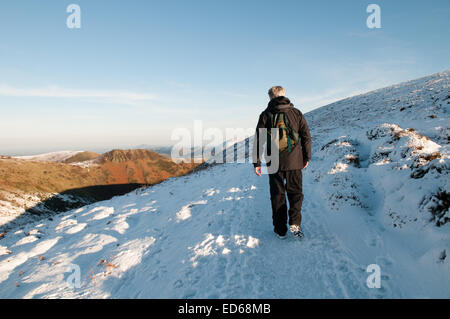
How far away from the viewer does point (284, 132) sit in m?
4.27

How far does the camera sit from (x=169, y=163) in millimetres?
49625

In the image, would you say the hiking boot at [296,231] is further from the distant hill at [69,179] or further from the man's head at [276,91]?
the distant hill at [69,179]

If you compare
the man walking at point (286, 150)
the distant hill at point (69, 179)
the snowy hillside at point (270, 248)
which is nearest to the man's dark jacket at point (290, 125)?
the man walking at point (286, 150)

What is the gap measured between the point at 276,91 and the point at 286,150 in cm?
133

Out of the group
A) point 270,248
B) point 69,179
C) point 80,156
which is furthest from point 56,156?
point 270,248

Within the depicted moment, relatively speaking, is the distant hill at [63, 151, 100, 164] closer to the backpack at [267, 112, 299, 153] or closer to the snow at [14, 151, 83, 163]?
the snow at [14, 151, 83, 163]

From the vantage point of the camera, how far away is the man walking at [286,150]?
14.0 ft

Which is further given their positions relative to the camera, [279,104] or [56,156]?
[56,156]

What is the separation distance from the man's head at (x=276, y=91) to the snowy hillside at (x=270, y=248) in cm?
335

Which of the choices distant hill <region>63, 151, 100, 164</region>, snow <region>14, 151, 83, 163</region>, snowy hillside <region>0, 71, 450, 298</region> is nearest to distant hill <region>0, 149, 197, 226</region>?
snowy hillside <region>0, 71, 450, 298</region>

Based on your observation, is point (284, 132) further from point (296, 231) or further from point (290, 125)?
point (296, 231)

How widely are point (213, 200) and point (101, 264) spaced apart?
4573mm

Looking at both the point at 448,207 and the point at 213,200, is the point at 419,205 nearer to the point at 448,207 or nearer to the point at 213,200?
the point at 448,207

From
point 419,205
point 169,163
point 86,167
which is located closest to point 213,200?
point 419,205
